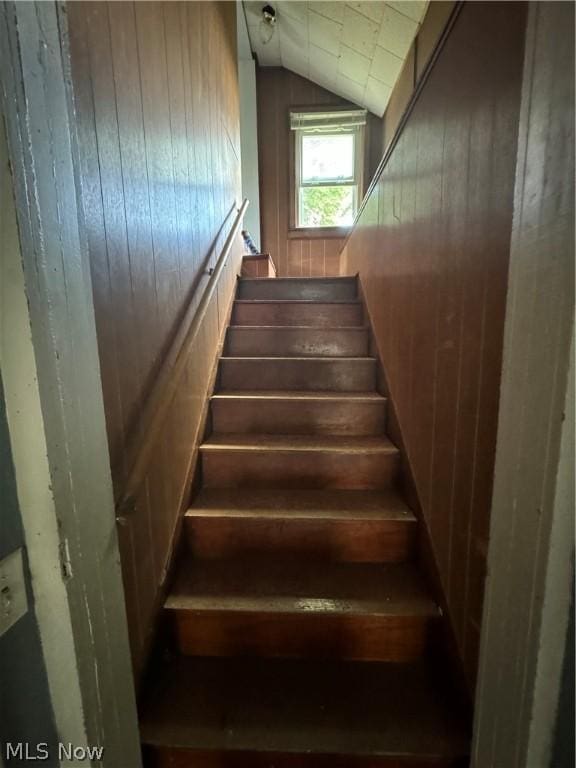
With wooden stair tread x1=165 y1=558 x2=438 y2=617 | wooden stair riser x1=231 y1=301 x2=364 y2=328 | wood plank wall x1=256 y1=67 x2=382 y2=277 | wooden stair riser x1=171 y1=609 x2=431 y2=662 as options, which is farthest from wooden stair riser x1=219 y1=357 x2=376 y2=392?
wood plank wall x1=256 y1=67 x2=382 y2=277

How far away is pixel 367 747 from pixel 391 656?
29 centimetres

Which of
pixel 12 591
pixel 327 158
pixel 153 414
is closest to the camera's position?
A: pixel 12 591

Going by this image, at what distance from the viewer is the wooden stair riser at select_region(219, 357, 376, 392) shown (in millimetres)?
2113

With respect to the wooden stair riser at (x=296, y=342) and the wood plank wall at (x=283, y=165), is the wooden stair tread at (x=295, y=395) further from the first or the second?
the wood plank wall at (x=283, y=165)

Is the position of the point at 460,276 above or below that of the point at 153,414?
above

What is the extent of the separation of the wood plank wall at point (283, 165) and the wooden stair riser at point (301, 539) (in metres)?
3.84

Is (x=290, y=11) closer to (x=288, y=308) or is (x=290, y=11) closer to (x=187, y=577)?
(x=288, y=308)

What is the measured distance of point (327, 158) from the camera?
4488 mm

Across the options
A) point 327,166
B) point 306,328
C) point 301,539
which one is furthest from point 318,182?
point 301,539

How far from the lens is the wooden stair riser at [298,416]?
1.89 m

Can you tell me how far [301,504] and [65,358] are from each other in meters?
1.19

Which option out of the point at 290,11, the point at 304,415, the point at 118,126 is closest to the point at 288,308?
the point at 304,415

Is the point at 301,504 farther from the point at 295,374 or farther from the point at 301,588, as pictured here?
the point at 295,374

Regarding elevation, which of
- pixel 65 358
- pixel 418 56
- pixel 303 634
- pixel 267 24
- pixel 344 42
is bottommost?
pixel 303 634
